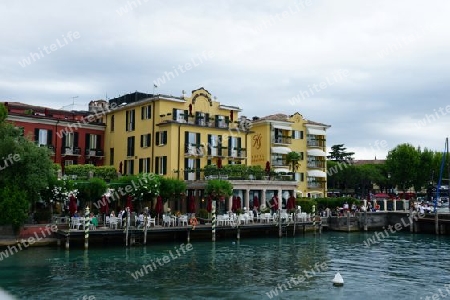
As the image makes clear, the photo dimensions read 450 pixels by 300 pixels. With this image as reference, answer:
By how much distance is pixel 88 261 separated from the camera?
33406mm

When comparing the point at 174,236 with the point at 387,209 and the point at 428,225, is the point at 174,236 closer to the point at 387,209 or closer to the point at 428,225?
the point at 428,225

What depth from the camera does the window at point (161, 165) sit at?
2188 inches

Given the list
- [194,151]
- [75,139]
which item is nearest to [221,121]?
[194,151]

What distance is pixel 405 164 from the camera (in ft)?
294

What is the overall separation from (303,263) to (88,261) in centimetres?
1431

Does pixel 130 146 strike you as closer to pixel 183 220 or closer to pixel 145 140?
pixel 145 140

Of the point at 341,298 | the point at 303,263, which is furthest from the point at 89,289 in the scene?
the point at 303,263

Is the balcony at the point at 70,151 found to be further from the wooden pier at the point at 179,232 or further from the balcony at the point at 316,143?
the balcony at the point at 316,143

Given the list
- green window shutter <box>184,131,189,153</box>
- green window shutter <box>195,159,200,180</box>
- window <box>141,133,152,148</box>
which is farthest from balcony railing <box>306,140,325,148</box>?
window <box>141,133,152,148</box>

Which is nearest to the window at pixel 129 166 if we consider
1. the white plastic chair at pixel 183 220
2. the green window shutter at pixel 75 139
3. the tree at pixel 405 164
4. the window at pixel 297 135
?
the green window shutter at pixel 75 139

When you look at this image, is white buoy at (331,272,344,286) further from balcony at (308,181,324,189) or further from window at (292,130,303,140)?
window at (292,130,303,140)

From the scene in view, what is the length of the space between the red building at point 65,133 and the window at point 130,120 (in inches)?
154

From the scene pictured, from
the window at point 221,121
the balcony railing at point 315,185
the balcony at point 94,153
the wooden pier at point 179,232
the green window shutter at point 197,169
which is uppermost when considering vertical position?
the window at point 221,121

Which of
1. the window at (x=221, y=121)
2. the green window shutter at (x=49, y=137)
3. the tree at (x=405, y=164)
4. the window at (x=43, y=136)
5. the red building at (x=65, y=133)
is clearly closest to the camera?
the red building at (x=65, y=133)
